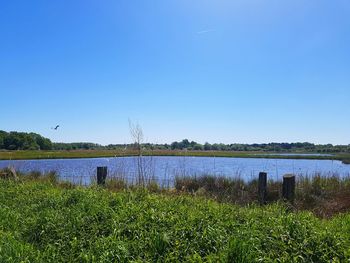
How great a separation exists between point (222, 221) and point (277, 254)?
1.49m

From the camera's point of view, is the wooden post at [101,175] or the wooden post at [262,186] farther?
the wooden post at [101,175]

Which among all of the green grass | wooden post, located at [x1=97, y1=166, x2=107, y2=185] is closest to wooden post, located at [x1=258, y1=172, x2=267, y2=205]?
the green grass

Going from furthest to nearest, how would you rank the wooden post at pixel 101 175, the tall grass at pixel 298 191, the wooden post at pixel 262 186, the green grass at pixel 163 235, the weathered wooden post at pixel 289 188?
1. the wooden post at pixel 101 175
2. the tall grass at pixel 298 191
3. the wooden post at pixel 262 186
4. the weathered wooden post at pixel 289 188
5. the green grass at pixel 163 235

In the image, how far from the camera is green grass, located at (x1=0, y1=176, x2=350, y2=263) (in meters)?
4.96

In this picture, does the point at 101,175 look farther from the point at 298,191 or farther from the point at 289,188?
the point at 298,191

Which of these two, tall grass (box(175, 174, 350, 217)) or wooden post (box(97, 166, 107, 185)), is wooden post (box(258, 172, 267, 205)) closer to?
tall grass (box(175, 174, 350, 217))

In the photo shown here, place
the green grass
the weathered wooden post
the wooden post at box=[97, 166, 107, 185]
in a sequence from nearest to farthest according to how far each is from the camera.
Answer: the green grass < the weathered wooden post < the wooden post at box=[97, 166, 107, 185]

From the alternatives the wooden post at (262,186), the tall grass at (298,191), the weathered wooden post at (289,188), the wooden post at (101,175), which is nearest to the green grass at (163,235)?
the weathered wooden post at (289,188)

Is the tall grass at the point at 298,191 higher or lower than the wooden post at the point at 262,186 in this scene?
lower

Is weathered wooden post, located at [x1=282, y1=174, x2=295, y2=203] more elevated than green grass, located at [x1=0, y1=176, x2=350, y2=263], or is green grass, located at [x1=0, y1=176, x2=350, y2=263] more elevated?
weathered wooden post, located at [x1=282, y1=174, x2=295, y2=203]

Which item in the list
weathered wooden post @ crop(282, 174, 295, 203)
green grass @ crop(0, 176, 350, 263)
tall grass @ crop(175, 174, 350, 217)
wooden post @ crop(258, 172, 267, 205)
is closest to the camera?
green grass @ crop(0, 176, 350, 263)

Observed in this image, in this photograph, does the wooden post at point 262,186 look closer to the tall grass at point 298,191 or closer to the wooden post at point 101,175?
the tall grass at point 298,191

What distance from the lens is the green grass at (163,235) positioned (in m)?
4.96

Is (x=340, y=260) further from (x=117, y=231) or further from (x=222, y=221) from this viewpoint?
Result: (x=117, y=231)
